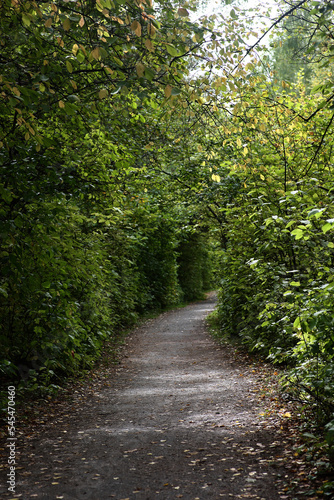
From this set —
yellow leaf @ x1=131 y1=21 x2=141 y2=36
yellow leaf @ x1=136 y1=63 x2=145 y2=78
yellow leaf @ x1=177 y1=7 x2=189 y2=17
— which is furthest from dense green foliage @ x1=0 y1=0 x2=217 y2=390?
yellow leaf @ x1=177 y1=7 x2=189 y2=17

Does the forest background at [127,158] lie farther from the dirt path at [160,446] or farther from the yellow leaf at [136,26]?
the dirt path at [160,446]

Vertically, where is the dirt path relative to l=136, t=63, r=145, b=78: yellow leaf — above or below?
below

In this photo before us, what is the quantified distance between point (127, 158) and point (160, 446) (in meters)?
4.38

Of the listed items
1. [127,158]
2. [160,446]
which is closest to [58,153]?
[127,158]

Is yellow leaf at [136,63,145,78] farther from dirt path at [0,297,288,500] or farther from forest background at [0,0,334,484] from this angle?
dirt path at [0,297,288,500]

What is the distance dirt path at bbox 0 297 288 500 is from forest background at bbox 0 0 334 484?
2.63ft

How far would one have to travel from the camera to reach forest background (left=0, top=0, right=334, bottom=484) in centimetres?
437

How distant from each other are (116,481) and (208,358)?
648 centimetres

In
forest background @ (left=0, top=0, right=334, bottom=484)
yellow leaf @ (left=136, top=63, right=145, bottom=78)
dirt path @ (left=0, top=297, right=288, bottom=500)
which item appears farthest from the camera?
forest background @ (left=0, top=0, right=334, bottom=484)

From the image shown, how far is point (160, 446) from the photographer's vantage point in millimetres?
4996

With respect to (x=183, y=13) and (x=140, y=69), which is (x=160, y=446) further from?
(x=183, y=13)

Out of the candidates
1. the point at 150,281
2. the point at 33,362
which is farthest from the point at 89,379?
the point at 150,281

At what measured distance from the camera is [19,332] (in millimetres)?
6922

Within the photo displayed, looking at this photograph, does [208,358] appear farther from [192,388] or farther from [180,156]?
[180,156]
